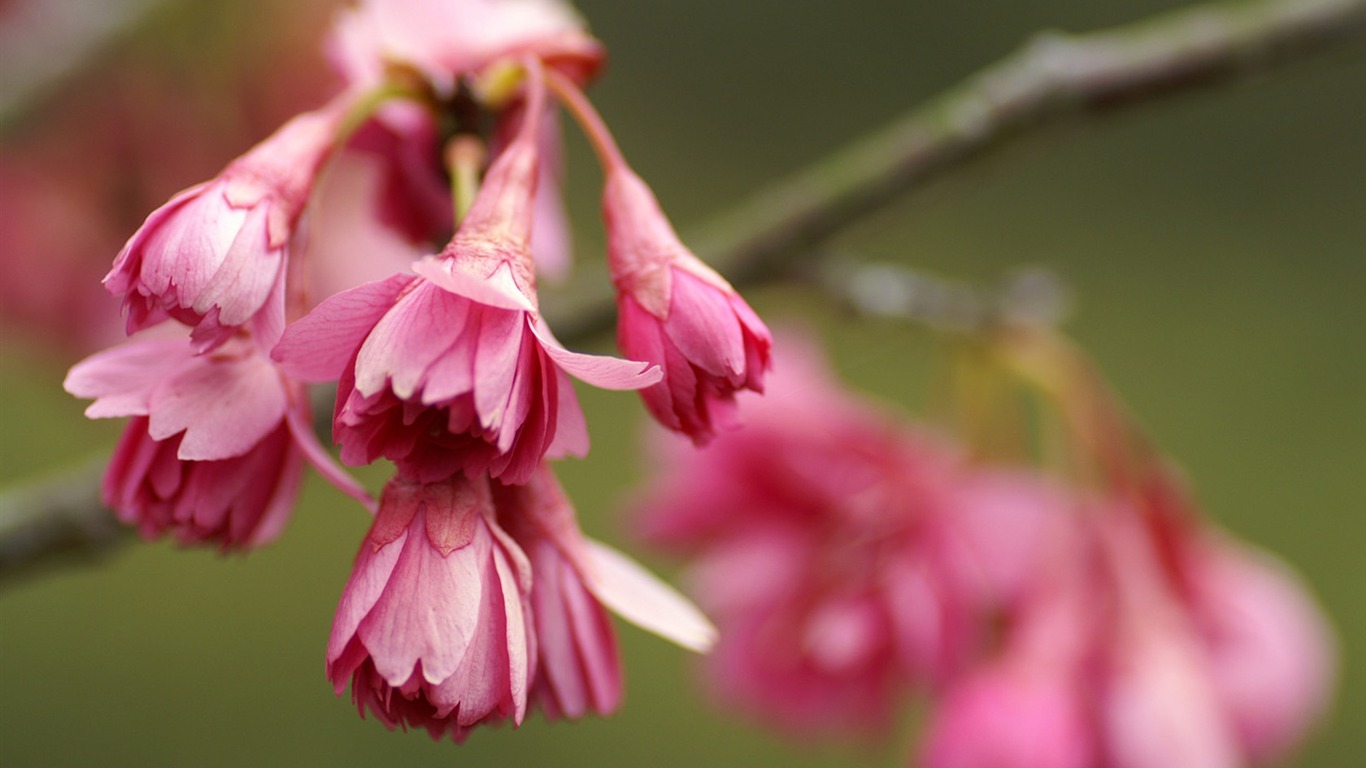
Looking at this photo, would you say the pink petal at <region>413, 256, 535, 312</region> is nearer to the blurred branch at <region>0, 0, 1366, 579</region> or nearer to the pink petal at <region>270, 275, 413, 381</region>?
the pink petal at <region>270, 275, 413, 381</region>

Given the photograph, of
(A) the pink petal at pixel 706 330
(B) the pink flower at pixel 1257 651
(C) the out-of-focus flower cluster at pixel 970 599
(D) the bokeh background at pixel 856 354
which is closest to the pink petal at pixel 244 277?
(A) the pink petal at pixel 706 330

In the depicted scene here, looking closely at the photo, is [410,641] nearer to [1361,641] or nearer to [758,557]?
[758,557]

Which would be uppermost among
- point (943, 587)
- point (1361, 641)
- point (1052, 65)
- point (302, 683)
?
point (1052, 65)

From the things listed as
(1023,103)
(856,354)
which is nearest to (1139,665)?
(1023,103)

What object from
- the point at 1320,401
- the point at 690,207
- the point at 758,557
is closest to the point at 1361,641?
the point at 1320,401

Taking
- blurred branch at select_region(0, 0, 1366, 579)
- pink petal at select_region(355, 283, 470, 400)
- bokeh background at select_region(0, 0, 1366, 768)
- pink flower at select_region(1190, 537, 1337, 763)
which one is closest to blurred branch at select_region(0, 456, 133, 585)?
blurred branch at select_region(0, 0, 1366, 579)

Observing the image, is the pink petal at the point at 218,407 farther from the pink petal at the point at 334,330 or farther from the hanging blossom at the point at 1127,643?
the hanging blossom at the point at 1127,643

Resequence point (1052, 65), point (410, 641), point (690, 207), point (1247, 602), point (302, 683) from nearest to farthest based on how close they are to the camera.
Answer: point (410, 641) < point (1052, 65) < point (1247, 602) < point (302, 683) < point (690, 207)
